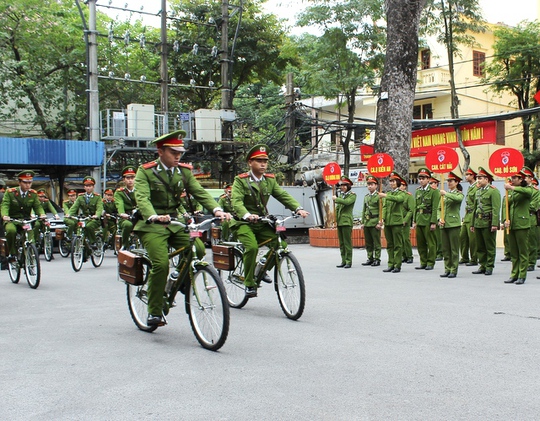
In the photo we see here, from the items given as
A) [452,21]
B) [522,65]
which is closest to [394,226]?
[452,21]

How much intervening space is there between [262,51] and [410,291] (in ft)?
94.8

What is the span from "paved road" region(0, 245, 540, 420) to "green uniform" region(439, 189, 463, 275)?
2.46 metres

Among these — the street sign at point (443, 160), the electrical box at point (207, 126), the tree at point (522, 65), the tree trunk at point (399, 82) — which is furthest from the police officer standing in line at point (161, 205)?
the tree at point (522, 65)

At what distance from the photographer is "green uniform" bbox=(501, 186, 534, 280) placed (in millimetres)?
10836

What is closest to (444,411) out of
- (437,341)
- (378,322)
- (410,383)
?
(410,383)

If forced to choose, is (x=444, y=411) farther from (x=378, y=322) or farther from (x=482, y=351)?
(x=378, y=322)

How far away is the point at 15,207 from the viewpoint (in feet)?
38.7

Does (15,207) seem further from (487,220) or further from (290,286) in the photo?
(487,220)

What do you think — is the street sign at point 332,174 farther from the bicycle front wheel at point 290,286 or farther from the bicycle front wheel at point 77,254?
the bicycle front wheel at point 290,286

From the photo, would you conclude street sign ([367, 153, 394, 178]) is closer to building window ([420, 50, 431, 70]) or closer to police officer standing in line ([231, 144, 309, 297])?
police officer standing in line ([231, 144, 309, 297])

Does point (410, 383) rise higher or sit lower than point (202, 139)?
lower

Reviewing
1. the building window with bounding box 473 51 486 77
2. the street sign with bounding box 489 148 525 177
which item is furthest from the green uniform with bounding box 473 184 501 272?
the building window with bounding box 473 51 486 77

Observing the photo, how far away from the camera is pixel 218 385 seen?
16.0 feet

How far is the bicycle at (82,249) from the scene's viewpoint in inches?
562
